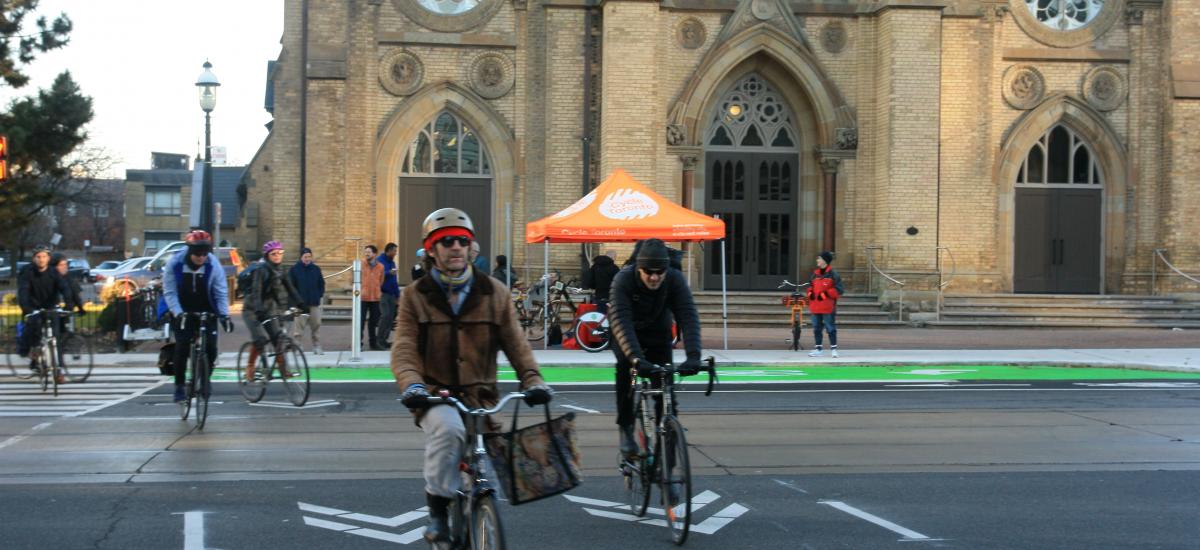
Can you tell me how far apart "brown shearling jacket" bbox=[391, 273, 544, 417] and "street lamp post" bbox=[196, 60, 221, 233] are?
1755cm

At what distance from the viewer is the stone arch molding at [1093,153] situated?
28688mm

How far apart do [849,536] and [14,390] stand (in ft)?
37.7

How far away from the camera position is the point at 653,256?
24.4 ft

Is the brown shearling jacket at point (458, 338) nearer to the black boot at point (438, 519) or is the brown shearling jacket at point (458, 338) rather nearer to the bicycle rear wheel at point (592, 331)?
the black boot at point (438, 519)

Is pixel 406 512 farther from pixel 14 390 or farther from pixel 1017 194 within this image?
pixel 1017 194

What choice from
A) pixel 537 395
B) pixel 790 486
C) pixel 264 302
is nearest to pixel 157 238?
pixel 264 302

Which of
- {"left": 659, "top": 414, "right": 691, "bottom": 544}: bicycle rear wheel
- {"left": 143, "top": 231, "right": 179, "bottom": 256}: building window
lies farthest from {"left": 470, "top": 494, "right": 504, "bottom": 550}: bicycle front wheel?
{"left": 143, "top": 231, "right": 179, "bottom": 256}: building window

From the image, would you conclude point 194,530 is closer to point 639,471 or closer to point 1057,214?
point 639,471

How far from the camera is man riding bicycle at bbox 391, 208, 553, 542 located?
5.62m

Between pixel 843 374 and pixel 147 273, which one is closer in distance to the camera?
pixel 843 374

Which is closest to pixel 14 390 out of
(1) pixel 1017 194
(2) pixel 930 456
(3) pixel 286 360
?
(3) pixel 286 360

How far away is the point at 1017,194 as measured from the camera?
2909cm

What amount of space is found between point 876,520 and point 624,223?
41.2 ft

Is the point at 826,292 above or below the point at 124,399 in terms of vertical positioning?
above
